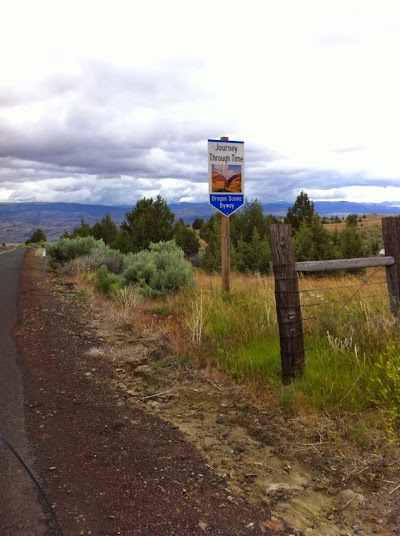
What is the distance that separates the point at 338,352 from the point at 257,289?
3.66 m

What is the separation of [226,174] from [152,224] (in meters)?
15.6

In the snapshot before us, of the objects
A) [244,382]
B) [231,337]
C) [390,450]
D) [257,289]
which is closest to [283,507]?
[390,450]

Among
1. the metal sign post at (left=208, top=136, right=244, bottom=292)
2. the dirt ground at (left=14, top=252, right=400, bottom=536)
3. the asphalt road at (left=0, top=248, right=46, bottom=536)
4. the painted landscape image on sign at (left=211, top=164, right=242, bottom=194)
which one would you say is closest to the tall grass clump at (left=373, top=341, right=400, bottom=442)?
the dirt ground at (left=14, top=252, right=400, bottom=536)

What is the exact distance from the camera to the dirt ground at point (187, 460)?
2.68m

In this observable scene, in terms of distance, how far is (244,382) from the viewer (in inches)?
189

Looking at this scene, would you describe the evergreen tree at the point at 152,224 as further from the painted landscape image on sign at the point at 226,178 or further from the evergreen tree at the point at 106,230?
the evergreen tree at the point at 106,230

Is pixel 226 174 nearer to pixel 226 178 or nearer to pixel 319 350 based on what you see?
pixel 226 178

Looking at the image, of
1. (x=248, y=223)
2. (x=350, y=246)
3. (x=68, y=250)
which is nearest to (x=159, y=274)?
(x=68, y=250)

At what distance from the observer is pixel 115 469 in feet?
10.4

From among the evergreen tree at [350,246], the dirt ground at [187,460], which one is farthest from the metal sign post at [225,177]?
the evergreen tree at [350,246]

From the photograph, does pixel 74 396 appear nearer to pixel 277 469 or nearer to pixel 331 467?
pixel 277 469

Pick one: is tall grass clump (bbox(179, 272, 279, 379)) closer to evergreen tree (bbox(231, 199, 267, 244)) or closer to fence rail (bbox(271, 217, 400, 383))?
fence rail (bbox(271, 217, 400, 383))

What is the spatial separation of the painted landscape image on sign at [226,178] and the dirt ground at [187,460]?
3624mm

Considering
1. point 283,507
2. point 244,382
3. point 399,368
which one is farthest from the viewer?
point 244,382
